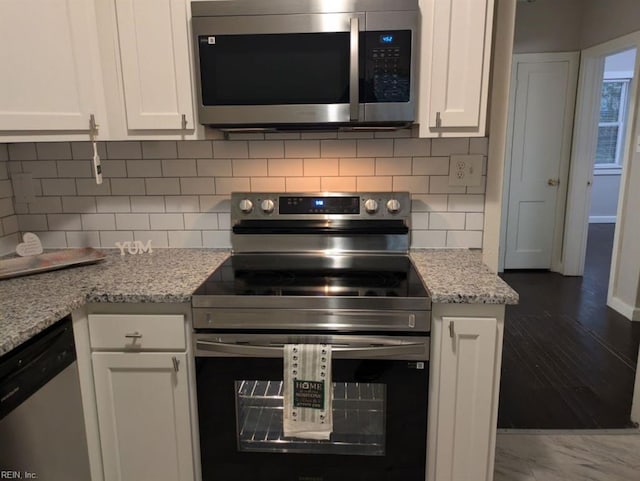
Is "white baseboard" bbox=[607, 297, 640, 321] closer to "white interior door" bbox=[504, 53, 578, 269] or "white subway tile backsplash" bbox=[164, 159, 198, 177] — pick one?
"white interior door" bbox=[504, 53, 578, 269]

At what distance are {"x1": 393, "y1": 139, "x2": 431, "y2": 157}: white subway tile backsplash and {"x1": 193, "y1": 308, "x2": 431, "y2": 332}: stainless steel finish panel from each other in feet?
2.52

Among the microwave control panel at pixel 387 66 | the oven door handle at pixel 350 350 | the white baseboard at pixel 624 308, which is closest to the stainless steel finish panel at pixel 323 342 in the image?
the oven door handle at pixel 350 350

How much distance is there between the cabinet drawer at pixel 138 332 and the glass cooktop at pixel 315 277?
15 centimetres

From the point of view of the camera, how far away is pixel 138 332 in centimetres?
145

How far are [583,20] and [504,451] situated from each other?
388 cm

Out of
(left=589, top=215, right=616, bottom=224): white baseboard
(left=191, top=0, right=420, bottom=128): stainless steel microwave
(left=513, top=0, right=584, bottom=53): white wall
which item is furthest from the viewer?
(left=589, top=215, right=616, bottom=224): white baseboard

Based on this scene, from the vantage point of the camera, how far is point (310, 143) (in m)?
1.87

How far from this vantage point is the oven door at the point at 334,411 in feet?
4.59

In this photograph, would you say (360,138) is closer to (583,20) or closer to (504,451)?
(504,451)

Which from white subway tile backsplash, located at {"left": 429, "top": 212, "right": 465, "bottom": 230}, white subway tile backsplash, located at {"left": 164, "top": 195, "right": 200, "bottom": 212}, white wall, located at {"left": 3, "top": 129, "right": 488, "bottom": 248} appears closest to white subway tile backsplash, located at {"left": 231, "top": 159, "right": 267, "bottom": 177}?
white wall, located at {"left": 3, "top": 129, "right": 488, "bottom": 248}

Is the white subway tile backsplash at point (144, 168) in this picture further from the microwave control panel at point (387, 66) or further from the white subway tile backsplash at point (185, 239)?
the microwave control panel at point (387, 66)

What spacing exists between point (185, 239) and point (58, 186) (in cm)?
62

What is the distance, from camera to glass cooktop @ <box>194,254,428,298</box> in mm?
1440

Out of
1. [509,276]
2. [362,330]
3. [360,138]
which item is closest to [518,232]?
[509,276]
